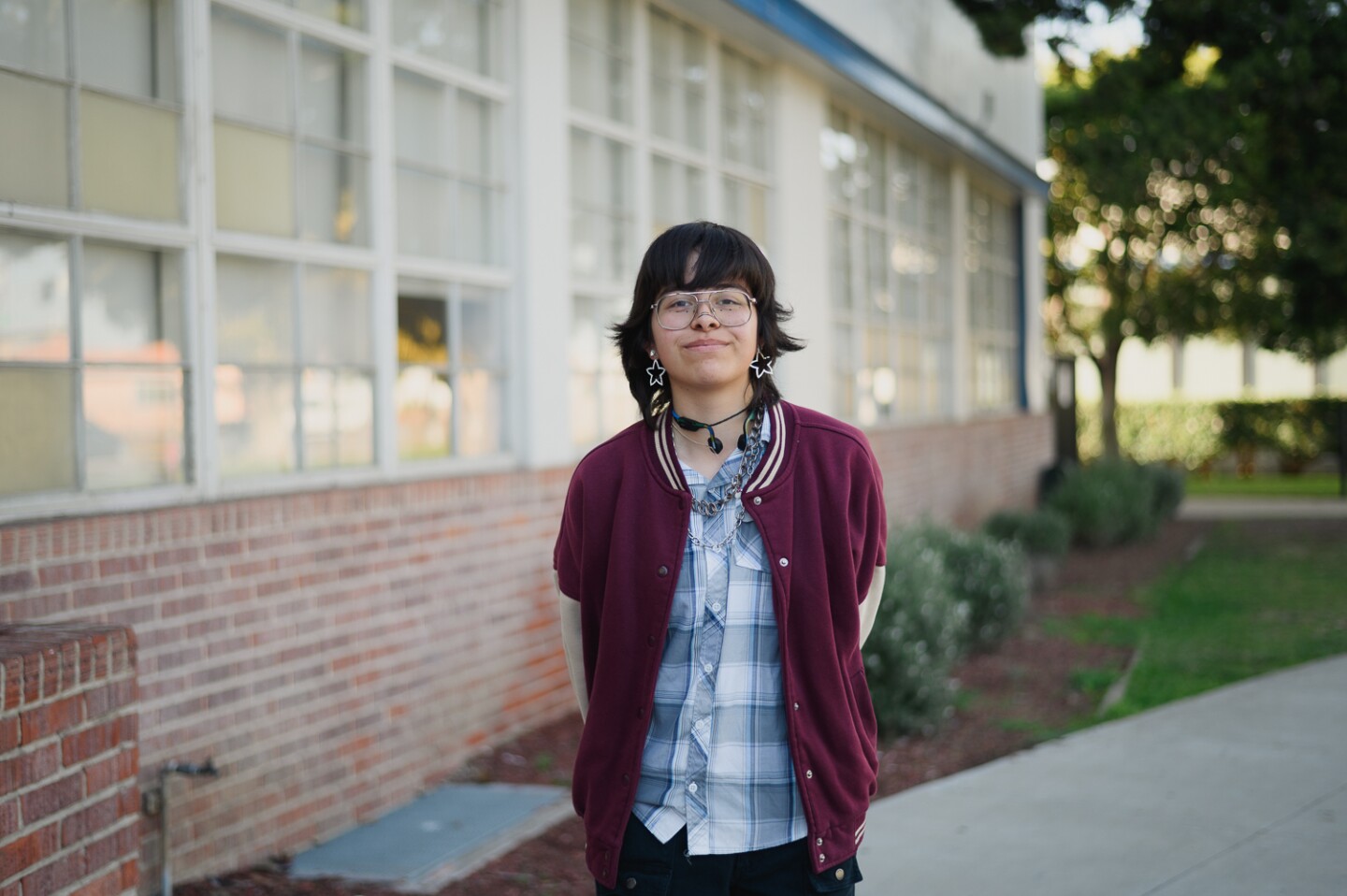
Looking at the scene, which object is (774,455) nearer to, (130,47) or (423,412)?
(130,47)

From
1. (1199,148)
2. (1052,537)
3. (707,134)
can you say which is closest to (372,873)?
(707,134)

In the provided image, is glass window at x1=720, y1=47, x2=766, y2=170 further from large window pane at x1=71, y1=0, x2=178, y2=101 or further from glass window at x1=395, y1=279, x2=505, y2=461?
large window pane at x1=71, y1=0, x2=178, y2=101

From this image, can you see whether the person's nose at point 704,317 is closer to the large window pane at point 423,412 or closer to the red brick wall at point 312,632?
the red brick wall at point 312,632

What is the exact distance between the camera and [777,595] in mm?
2570

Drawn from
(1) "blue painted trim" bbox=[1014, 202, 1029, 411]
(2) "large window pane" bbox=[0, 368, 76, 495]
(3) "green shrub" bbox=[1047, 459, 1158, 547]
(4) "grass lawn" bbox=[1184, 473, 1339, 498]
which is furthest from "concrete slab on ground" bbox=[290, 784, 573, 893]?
(4) "grass lawn" bbox=[1184, 473, 1339, 498]

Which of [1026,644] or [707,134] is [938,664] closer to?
[1026,644]

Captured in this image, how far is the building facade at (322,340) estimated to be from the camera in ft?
14.7

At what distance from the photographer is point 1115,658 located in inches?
360

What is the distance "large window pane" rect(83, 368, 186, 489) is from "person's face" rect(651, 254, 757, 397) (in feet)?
8.70

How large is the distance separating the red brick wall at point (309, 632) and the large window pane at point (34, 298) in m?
0.56

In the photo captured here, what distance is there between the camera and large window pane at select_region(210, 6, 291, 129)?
5.13m

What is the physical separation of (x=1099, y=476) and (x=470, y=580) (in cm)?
1153

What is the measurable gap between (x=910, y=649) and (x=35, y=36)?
4704mm

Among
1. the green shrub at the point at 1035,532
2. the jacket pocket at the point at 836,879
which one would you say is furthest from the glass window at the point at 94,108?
the green shrub at the point at 1035,532
